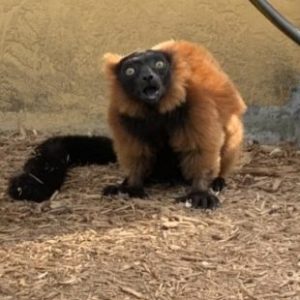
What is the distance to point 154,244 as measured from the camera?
17.2 feet

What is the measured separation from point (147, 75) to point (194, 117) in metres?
0.41

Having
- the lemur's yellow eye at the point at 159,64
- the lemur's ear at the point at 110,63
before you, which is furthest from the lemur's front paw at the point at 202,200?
the lemur's ear at the point at 110,63

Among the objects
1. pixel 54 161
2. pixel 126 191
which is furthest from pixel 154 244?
pixel 54 161

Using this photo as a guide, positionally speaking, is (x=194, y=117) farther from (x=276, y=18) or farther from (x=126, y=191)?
(x=276, y=18)

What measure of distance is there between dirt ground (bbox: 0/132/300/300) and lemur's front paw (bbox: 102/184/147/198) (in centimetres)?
7

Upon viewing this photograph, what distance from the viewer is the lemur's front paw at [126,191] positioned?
6.04 metres

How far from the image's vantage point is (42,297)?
467 centimetres

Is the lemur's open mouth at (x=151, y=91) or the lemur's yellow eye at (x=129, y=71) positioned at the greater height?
the lemur's yellow eye at (x=129, y=71)

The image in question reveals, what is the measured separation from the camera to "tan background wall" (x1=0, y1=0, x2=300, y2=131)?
7074mm

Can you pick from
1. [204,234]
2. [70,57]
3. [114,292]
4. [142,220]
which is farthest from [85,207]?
[70,57]

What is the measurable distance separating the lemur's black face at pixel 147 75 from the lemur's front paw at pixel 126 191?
1.82 ft

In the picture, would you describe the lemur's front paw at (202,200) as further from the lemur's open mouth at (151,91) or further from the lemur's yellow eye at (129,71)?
the lemur's yellow eye at (129,71)

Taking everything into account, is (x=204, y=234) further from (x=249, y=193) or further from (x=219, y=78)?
(x=219, y=78)

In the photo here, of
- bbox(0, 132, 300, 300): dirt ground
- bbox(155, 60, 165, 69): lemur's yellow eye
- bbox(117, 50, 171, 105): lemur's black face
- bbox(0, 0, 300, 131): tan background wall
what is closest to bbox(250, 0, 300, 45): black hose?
bbox(0, 132, 300, 300): dirt ground
